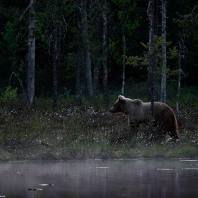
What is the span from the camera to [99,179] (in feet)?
44.8

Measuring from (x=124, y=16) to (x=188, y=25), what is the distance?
25114 millimetres

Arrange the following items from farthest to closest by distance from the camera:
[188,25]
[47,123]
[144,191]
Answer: [188,25], [47,123], [144,191]

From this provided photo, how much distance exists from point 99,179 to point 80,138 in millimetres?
7271

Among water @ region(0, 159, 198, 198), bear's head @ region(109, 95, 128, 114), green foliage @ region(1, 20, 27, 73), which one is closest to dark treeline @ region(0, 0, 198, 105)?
green foliage @ region(1, 20, 27, 73)

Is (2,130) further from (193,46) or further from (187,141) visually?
(193,46)

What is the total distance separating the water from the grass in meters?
1.04

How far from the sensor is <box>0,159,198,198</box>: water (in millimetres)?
11344

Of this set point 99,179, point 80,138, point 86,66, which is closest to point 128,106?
point 80,138

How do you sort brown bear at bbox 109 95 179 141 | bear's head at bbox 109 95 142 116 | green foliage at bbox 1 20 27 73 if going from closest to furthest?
1. brown bear at bbox 109 95 179 141
2. bear's head at bbox 109 95 142 116
3. green foliage at bbox 1 20 27 73

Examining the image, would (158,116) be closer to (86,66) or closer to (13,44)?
(86,66)

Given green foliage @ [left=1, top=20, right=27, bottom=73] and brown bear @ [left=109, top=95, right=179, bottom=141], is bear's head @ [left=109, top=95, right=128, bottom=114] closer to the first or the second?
brown bear @ [left=109, top=95, right=179, bottom=141]

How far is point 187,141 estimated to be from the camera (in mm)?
22250

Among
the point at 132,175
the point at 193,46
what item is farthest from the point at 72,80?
the point at 132,175

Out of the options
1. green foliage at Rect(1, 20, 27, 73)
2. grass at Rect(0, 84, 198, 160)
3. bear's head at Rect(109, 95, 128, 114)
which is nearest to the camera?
grass at Rect(0, 84, 198, 160)
